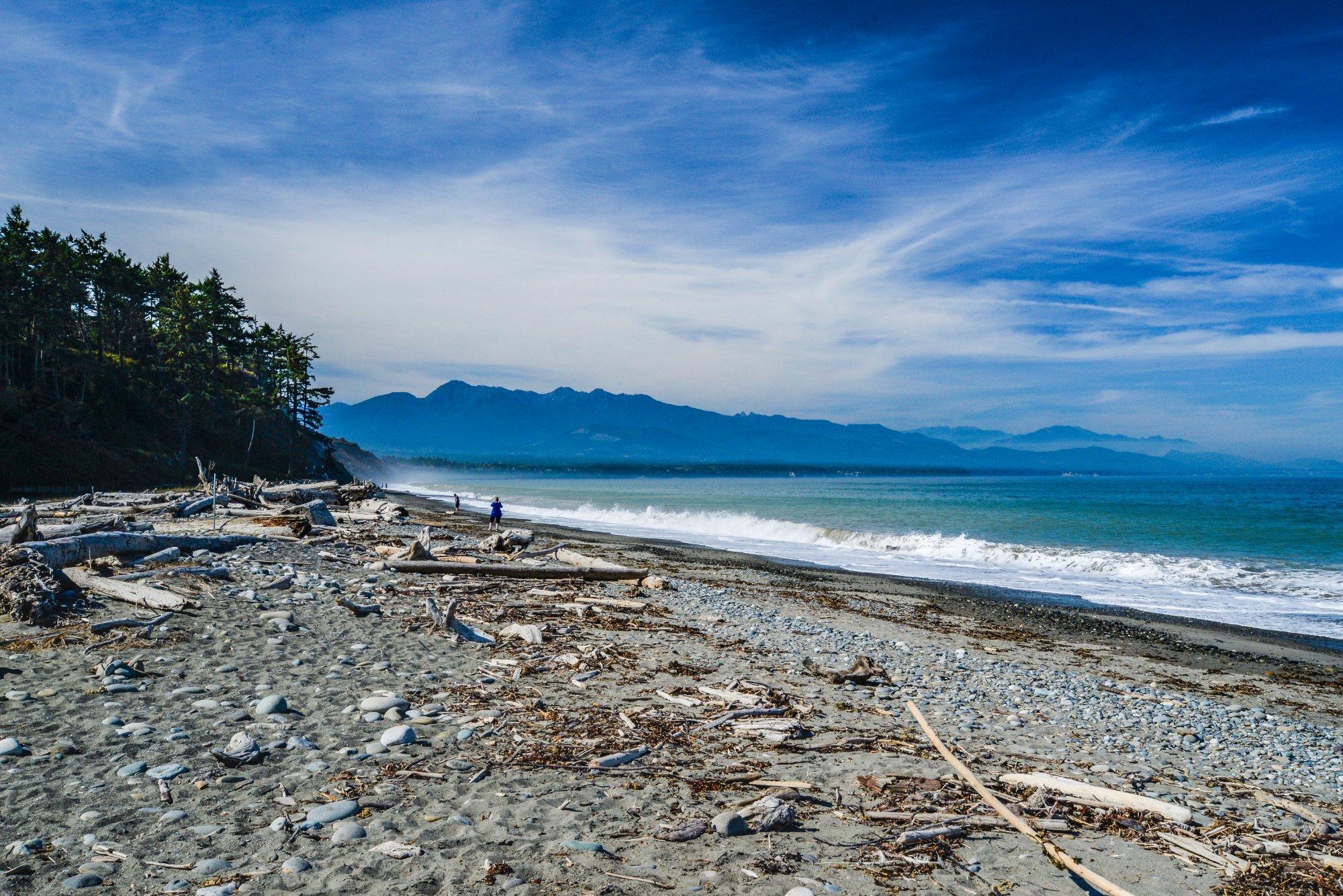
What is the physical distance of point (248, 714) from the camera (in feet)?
23.1

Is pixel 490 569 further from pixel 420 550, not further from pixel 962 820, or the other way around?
pixel 962 820

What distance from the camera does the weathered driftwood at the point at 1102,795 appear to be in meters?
6.01

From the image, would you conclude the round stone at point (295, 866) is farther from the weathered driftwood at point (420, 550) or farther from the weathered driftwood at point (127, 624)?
the weathered driftwood at point (420, 550)

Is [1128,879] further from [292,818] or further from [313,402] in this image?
[313,402]

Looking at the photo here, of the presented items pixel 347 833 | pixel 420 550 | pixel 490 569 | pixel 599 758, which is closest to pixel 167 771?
pixel 347 833

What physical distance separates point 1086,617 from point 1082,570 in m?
13.1

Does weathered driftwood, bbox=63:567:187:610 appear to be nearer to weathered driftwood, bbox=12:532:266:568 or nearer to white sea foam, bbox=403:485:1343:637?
weathered driftwood, bbox=12:532:266:568

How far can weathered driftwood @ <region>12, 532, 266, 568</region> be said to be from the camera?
1273 centimetres

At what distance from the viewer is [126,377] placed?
207ft

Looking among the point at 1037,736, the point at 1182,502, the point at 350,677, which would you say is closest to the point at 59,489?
the point at 350,677

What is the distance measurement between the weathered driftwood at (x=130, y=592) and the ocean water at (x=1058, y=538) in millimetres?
24560

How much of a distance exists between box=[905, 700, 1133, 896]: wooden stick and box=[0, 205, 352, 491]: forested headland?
52.1m

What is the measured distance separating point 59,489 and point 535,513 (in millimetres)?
31514

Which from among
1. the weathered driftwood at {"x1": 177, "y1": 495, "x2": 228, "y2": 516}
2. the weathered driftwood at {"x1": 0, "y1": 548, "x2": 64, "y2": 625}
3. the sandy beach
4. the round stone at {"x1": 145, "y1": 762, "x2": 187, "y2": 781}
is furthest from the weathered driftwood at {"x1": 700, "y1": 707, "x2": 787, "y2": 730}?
the weathered driftwood at {"x1": 177, "y1": 495, "x2": 228, "y2": 516}
